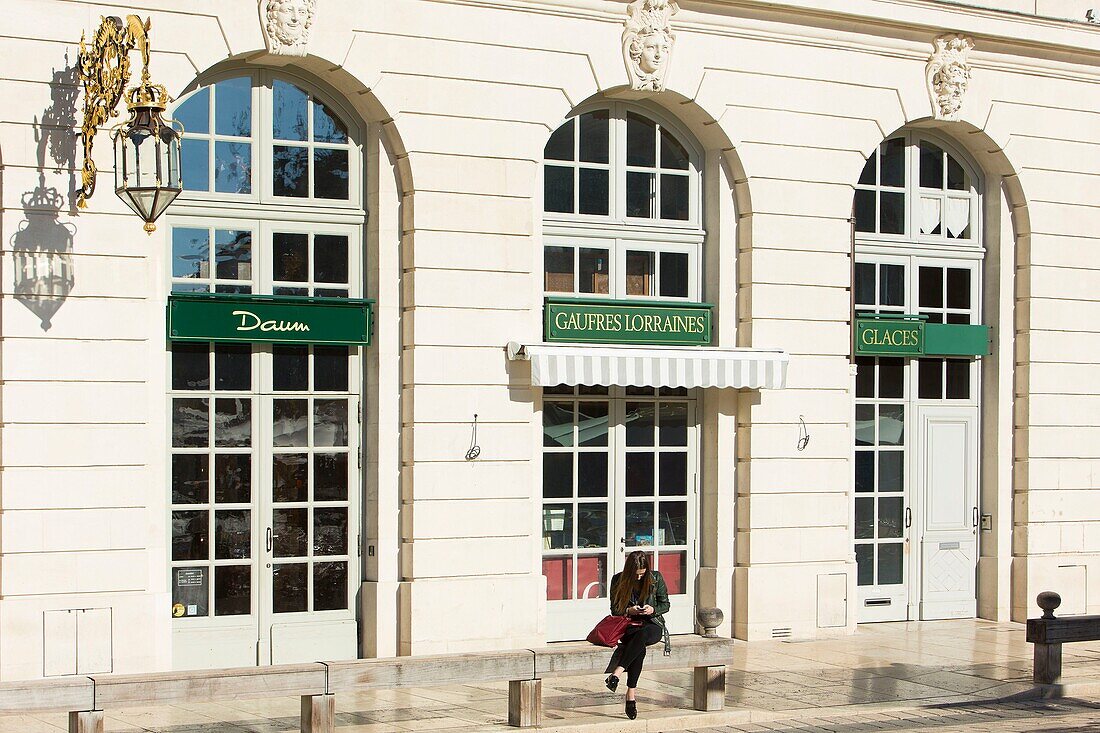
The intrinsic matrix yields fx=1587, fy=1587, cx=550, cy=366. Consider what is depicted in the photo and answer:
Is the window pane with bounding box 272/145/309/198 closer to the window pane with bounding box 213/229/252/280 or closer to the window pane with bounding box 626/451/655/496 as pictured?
the window pane with bounding box 213/229/252/280

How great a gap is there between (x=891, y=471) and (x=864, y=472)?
0.40 m

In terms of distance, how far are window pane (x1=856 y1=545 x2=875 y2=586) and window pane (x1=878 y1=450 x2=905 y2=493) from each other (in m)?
0.68

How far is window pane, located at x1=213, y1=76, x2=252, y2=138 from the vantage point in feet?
47.4

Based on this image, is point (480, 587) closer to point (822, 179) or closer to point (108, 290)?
point (108, 290)

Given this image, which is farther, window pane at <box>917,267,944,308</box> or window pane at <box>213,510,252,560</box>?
window pane at <box>917,267,944,308</box>

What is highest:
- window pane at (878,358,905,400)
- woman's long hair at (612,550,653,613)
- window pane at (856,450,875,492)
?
window pane at (878,358,905,400)

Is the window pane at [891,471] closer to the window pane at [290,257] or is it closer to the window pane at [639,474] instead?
the window pane at [639,474]

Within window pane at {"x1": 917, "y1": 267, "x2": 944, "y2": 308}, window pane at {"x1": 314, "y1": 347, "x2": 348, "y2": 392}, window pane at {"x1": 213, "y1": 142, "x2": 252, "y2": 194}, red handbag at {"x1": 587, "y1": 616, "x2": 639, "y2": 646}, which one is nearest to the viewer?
red handbag at {"x1": 587, "y1": 616, "x2": 639, "y2": 646}

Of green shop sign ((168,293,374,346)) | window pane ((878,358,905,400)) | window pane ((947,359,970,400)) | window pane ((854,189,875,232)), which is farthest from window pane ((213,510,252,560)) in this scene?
window pane ((947,359,970,400))

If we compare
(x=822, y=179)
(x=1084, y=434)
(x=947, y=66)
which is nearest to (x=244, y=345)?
(x=822, y=179)

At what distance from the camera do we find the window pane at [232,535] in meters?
14.4

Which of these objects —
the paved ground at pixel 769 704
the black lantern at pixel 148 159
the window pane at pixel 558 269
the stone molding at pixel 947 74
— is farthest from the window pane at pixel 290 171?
the stone molding at pixel 947 74

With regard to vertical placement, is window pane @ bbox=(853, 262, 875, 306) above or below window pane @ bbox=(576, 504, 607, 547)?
above

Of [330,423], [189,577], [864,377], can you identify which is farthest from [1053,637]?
[189,577]
